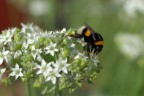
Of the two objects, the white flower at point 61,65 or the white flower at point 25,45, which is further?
the white flower at point 25,45

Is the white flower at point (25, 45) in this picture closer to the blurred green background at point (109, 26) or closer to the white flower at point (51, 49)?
the white flower at point (51, 49)

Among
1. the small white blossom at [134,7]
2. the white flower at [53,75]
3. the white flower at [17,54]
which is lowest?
the white flower at [53,75]

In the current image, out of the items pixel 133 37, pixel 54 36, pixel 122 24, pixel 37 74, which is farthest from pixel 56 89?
pixel 122 24

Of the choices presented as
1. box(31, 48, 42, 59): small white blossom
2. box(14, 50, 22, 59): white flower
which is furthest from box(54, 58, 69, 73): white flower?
box(14, 50, 22, 59): white flower

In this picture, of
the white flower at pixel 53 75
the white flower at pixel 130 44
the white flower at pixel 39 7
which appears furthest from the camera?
the white flower at pixel 39 7

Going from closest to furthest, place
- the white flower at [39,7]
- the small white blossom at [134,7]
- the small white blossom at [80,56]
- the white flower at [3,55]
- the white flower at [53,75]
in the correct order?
the white flower at [53,75] → the small white blossom at [80,56] → the white flower at [3,55] → the small white blossom at [134,7] → the white flower at [39,7]

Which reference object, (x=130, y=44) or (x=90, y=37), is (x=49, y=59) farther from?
(x=130, y=44)

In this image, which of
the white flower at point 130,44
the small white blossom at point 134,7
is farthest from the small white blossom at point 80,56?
the small white blossom at point 134,7

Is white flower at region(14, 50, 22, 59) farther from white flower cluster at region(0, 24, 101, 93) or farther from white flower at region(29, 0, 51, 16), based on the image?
white flower at region(29, 0, 51, 16)
